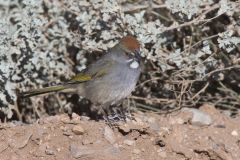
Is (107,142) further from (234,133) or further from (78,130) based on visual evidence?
(234,133)

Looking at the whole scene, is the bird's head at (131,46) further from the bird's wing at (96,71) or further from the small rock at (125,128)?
the small rock at (125,128)

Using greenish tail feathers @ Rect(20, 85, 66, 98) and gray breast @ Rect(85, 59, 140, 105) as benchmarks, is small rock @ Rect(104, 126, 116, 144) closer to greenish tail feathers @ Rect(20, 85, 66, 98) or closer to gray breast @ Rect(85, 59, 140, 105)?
gray breast @ Rect(85, 59, 140, 105)

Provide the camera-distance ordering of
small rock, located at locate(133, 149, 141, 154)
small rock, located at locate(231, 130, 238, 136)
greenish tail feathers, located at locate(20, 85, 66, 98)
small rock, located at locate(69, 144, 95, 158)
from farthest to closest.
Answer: greenish tail feathers, located at locate(20, 85, 66, 98), small rock, located at locate(231, 130, 238, 136), small rock, located at locate(133, 149, 141, 154), small rock, located at locate(69, 144, 95, 158)

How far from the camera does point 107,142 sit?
5789mm

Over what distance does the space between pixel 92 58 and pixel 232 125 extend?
189 cm

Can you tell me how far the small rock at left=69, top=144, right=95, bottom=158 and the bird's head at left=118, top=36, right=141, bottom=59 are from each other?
1.30m

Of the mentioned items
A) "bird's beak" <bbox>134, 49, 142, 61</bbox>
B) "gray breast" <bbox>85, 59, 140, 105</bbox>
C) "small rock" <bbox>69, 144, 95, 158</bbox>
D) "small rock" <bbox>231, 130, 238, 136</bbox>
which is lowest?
"small rock" <bbox>231, 130, 238, 136</bbox>

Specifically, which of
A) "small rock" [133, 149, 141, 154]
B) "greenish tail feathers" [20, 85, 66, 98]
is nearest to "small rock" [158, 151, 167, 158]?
"small rock" [133, 149, 141, 154]

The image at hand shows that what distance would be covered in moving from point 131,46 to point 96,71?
48 centimetres

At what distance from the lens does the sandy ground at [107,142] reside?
569cm

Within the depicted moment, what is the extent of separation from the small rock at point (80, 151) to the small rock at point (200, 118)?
133 centimetres

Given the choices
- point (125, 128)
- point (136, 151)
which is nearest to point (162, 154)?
point (136, 151)

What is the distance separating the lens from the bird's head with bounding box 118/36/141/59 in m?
6.52

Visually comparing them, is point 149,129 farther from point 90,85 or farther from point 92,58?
point 92,58
